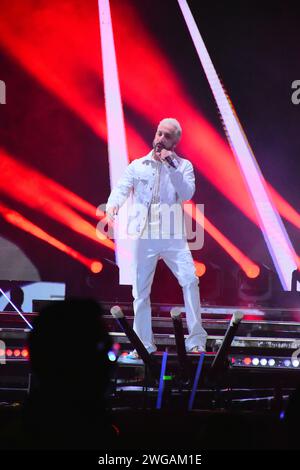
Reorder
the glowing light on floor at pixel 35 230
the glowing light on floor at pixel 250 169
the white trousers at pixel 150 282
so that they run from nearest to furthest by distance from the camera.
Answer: the white trousers at pixel 150 282 < the glowing light on floor at pixel 250 169 < the glowing light on floor at pixel 35 230

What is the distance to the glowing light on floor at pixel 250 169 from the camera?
7980 mm

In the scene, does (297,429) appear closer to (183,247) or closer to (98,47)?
(183,247)

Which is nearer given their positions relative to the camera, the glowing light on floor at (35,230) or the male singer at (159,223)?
the male singer at (159,223)

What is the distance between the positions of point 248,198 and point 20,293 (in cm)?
281

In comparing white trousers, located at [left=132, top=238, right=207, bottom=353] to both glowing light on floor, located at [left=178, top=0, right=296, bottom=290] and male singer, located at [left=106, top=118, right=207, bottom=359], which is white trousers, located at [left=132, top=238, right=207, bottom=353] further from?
glowing light on floor, located at [left=178, top=0, right=296, bottom=290]

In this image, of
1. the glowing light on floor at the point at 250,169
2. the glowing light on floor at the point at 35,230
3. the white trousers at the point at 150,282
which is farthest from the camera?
the glowing light on floor at the point at 35,230

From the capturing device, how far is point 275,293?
7.34m

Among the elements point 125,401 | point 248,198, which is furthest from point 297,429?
point 248,198

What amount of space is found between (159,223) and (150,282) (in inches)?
17.4

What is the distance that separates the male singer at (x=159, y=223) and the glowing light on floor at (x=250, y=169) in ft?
9.57

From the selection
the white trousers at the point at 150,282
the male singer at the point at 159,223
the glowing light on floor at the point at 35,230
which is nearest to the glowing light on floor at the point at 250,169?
the glowing light on floor at the point at 35,230

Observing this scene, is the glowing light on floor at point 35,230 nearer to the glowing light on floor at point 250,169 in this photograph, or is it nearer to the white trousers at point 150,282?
the glowing light on floor at point 250,169

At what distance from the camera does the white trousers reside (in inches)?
197
